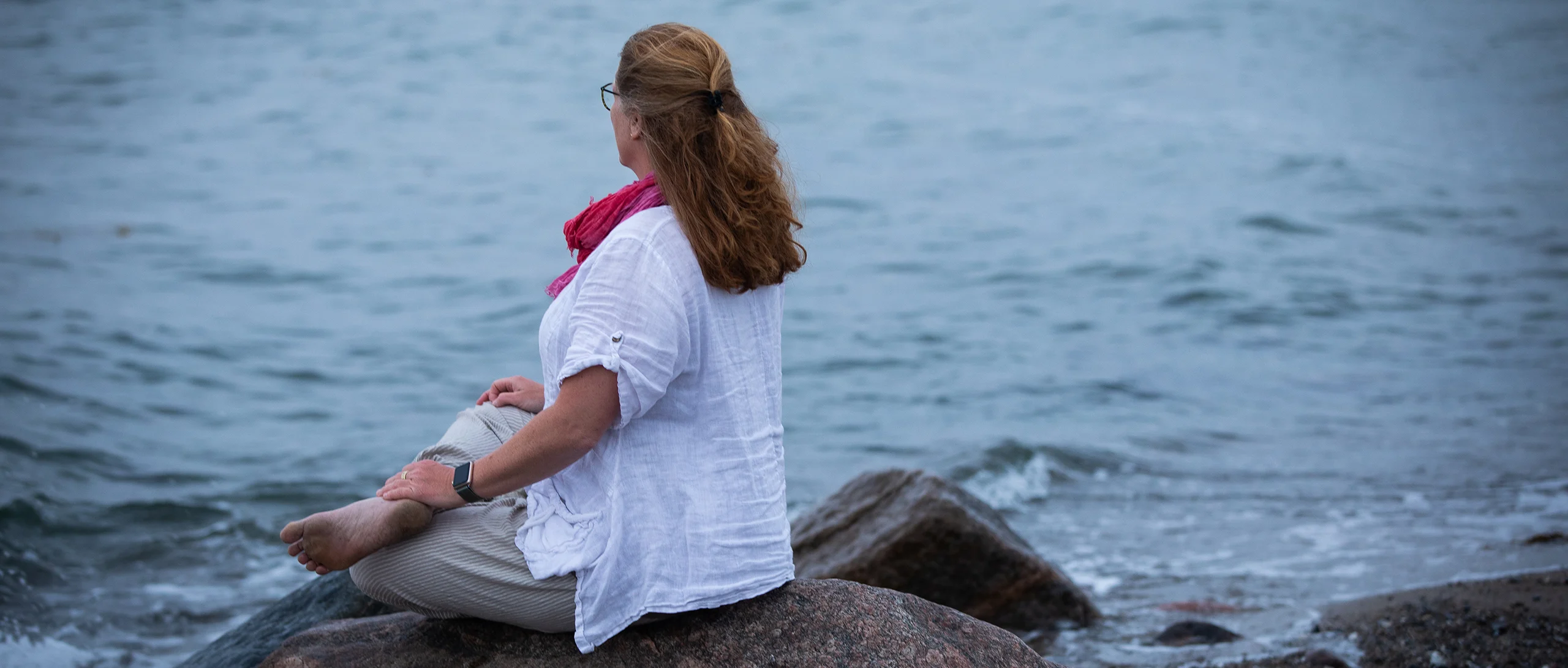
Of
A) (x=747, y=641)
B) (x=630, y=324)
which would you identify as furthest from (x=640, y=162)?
(x=747, y=641)

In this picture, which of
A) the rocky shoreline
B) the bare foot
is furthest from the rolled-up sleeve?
the rocky shoreline

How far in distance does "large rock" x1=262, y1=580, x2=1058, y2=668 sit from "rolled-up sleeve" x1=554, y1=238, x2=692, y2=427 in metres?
0.63

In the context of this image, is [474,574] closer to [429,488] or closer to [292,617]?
[429,488]

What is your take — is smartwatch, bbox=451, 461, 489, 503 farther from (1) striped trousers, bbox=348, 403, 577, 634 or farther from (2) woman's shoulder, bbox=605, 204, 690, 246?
(2) woman's shoulder, bbox=605, 204, 690, 246

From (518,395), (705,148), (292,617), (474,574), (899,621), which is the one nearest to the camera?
(705,148)

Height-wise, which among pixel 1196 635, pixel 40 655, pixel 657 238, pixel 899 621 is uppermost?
pixel 657 238

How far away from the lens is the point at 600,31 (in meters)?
26.7

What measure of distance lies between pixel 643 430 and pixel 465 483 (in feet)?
1.33

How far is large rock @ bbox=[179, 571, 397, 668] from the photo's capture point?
393 cm

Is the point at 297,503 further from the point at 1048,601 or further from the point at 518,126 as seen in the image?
the point at 518,126

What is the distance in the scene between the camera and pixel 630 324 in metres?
2.66

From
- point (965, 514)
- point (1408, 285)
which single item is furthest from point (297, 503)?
point (1408, 285)

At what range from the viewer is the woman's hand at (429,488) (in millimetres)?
2902

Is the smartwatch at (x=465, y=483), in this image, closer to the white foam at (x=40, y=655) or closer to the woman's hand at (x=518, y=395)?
the woman's hand at (x=518, y=395)
